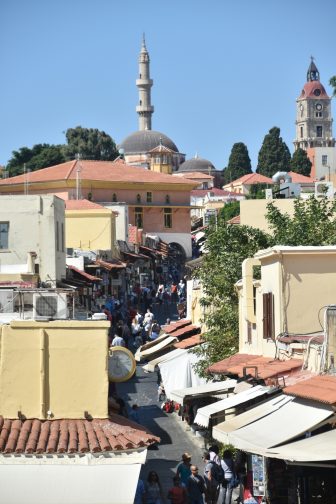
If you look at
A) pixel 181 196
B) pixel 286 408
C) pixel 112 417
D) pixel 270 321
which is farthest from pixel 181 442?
pixel 181 196

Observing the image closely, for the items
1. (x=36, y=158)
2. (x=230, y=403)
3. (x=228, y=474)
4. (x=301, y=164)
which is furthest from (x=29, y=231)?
(x=301, y=164)

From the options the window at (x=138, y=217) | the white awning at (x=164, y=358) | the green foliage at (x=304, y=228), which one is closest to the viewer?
the green foliage at (x=304, y=228)

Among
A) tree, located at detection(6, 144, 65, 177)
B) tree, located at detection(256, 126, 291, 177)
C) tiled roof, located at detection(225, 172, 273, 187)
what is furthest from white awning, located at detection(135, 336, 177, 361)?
tree, located at detection(256, 126, 291, 177)

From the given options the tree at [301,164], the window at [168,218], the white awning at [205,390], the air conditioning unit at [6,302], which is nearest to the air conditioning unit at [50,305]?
the air conditioning unit at [6,302]

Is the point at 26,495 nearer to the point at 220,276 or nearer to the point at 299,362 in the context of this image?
the point at 299,362

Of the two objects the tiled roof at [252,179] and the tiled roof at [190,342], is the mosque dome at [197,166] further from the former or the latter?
the tiled roof at [190,342]

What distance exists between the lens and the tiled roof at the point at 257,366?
71.3ft

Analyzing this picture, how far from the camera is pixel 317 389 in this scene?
60.4 feet

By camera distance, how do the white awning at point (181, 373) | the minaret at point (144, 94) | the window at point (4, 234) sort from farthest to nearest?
the minaret at point (144, 94)
the window at point (4, 234)
the white awning at point (181, 373)

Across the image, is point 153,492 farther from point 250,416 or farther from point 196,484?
point 250,416

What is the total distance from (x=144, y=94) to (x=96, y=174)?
97.0m

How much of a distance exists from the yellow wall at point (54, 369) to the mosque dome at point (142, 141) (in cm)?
15466

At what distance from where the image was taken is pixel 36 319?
73.0 ft

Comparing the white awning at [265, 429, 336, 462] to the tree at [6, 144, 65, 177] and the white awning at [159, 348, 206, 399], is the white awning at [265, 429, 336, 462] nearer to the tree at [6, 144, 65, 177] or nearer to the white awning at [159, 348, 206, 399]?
the white awning at [159, 348, 206, 399]
